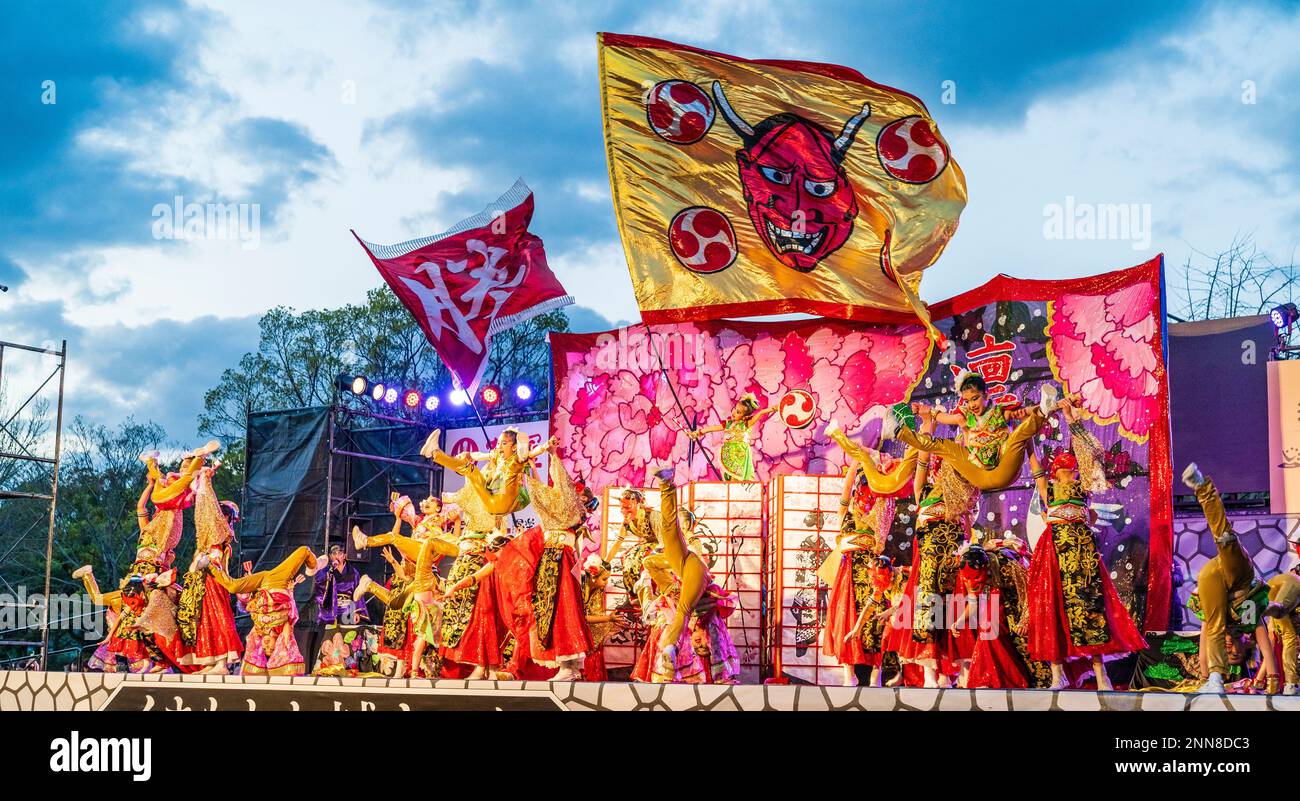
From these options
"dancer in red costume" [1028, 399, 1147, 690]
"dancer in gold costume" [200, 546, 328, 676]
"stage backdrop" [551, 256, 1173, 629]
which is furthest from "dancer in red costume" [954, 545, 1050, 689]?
"dancer in gold costume" [200, 546, 328, 676]

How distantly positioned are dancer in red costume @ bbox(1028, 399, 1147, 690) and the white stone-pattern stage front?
1904mm

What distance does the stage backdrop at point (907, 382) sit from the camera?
8.11 m

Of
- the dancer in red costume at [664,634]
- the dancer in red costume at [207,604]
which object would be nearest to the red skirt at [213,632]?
the dancer in red costume at [207,604]

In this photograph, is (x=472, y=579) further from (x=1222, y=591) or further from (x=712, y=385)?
(x=1222, y=591)

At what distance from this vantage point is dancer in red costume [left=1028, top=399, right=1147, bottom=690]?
6039 millimetres

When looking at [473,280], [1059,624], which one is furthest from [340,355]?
[1059,624]

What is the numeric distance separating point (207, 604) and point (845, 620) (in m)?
4.41

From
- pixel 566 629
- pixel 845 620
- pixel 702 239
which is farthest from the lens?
pixel 702 239

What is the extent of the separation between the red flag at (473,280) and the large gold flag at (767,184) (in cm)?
187

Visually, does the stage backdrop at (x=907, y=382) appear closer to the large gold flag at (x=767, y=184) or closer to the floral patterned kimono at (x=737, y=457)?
→ the large gold flag at (x=767, y=184)

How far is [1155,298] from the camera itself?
8.16 metres

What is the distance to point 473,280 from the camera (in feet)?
38.5

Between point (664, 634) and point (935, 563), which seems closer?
point (935, 563)
